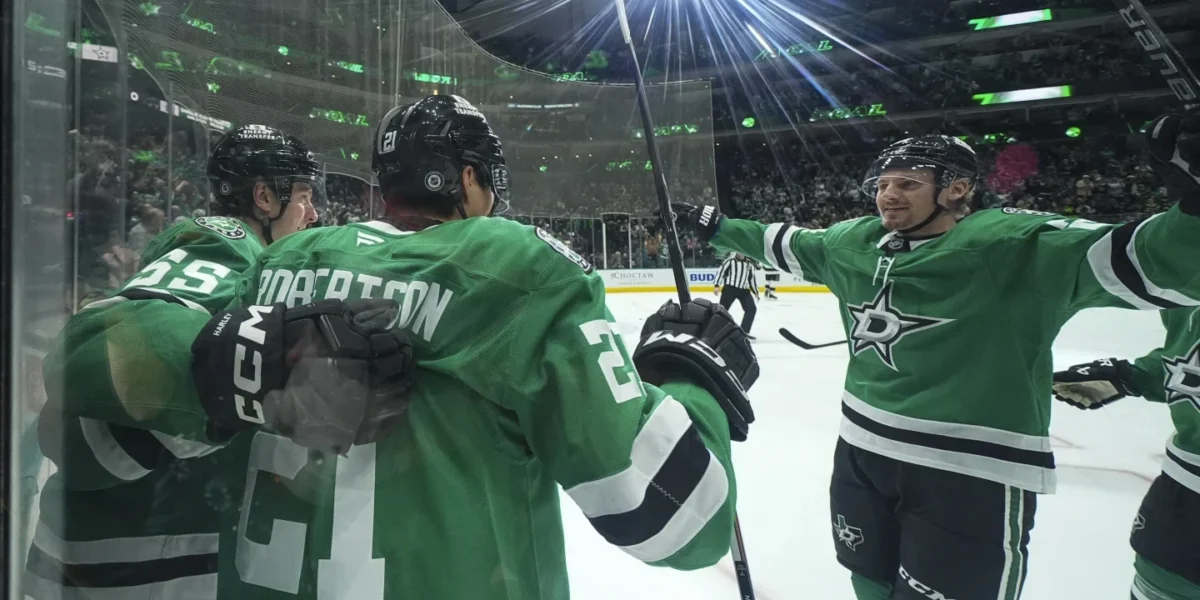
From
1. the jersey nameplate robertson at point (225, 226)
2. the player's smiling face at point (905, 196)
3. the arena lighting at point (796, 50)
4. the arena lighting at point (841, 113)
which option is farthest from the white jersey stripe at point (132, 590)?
the arena lighting at point (796, 50)

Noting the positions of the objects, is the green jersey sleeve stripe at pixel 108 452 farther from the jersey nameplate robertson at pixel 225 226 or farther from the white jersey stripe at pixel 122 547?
the jersey nameplate robertson at pixel 225 226

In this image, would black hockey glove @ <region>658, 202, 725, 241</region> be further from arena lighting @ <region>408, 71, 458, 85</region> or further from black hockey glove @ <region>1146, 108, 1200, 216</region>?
arena lighting @ <region>408, 71, 458, 85</region>

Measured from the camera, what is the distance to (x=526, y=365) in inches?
21.5

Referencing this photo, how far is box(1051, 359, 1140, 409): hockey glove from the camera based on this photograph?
160cm

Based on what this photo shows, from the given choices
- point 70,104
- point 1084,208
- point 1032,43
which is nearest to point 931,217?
point 70,104

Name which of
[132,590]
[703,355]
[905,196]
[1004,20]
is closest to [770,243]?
[905,196]

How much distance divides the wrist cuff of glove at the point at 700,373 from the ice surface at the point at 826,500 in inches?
54.8

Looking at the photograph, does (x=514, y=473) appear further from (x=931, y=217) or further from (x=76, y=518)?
(x=931, y=217)

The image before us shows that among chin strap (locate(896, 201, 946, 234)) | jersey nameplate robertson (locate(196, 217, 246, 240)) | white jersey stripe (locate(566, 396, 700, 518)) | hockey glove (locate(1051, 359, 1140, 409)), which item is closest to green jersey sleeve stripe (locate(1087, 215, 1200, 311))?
chin strap (locate(896, 201, 946, 234))

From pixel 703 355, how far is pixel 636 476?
17 centimetres

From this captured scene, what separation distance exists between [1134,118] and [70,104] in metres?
5.15

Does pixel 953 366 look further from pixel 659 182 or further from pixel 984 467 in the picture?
pixel 659 182

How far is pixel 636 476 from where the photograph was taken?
556mm

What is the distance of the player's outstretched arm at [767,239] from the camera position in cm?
177
